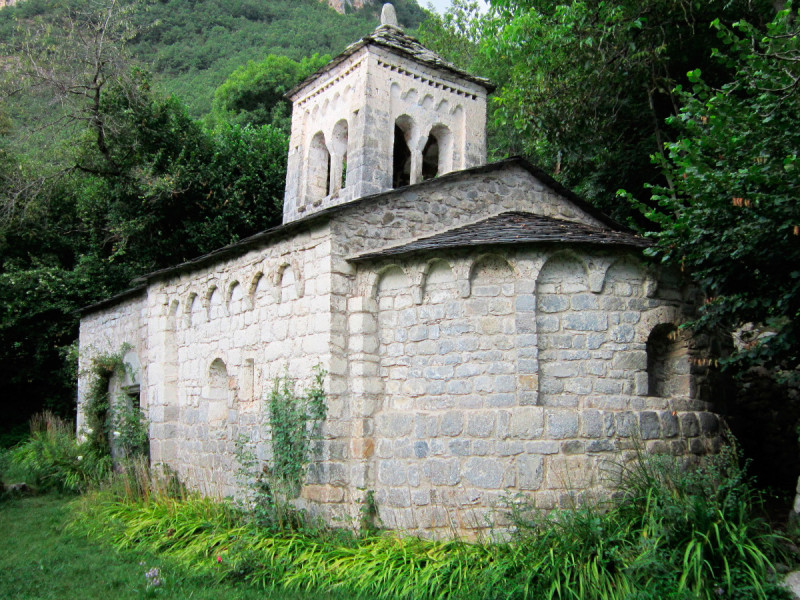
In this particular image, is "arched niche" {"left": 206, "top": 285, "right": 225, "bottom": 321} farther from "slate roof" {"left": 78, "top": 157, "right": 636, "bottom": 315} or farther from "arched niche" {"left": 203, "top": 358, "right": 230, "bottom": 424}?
"arched niche" {"left": 203, "top": 358, "right": 230, "bottom": 424}

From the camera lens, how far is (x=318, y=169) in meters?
12.2

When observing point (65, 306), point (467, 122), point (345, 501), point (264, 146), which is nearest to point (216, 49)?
point (264, 146)

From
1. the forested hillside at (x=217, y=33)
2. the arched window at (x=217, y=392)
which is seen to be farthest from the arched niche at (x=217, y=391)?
the forested hillside at (x=217, y=33)

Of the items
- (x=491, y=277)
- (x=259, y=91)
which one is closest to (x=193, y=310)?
(x=491, y=277)

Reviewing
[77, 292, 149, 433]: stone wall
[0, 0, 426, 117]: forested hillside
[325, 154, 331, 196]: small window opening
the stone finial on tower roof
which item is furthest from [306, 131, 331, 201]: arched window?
[0, 0, 426, 117]: forested hillside

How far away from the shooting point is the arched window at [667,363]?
788 cm

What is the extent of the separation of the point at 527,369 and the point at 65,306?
1444 centimetres

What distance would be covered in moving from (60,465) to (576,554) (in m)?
10.6

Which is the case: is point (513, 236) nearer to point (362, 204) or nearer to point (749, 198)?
point (362, 204)

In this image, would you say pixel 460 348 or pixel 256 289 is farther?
pixel 256 289

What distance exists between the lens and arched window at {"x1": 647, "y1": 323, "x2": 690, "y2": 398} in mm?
7879

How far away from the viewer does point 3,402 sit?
19422 mm

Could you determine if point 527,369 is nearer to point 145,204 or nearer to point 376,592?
point 376,592

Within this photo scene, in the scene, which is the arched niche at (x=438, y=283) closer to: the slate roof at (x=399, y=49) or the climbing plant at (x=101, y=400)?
the slate roof at (x=399, y=49)
